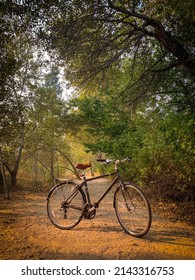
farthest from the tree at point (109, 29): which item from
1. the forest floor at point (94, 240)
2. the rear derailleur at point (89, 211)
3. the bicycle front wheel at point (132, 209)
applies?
the forest floor at point (94, 240)

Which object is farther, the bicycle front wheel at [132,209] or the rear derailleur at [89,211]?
the rear derailleur at [89,211]

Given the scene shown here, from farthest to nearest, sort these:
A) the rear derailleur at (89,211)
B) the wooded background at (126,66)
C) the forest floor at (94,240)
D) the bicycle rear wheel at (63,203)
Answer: the wooded background at (126,66) < the bicycle rear wheel at (63,203) < the rear derailleur at (89,211) < the forest floor at (94,240)

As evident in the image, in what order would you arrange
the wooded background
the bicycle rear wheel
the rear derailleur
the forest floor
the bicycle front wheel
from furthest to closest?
the wooded background < the bicycle rear wheel < the rear derailleur < the bicycle front wheel < the forest floor

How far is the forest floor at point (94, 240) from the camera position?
8.36 ft

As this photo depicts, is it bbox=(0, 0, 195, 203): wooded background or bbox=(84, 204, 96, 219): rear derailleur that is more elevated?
bbox=(0, 0, 195, 203): wooded background

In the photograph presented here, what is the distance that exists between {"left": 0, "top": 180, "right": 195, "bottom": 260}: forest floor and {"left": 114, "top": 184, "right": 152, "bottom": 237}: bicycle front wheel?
0.46 feet

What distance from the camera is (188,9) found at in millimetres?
4105

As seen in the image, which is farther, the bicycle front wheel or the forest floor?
the bicycle front wheel

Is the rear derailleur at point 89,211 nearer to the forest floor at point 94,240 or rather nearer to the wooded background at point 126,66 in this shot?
the forest floor at point 94,240

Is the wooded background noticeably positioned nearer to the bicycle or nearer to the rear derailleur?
the bicycle

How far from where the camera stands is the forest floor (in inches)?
100

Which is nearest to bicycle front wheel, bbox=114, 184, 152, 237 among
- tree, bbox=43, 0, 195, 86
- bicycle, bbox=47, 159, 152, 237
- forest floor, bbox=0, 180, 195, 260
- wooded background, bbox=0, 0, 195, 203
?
bicycle, bbox=47, 159, 152, 237
